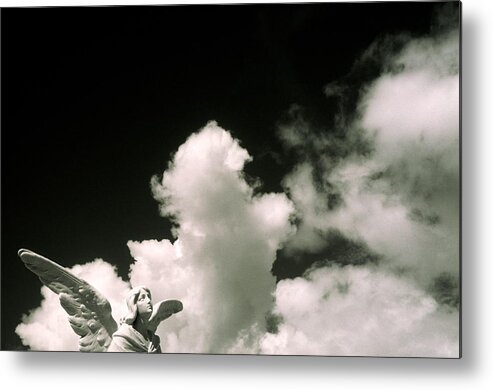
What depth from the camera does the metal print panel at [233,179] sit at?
503 cm

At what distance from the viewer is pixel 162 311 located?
Result: 5.12 meters

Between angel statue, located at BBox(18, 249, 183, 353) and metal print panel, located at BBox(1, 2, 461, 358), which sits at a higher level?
metal print panel, located at BBox(1, 2, 461, 358)

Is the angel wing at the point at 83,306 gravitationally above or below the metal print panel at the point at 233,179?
below

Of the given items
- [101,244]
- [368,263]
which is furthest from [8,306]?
[368,263]

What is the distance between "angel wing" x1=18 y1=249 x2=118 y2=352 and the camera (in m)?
5.14

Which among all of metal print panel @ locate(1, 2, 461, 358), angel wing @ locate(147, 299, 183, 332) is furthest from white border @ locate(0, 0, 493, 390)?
angel wing @ locate(147, 299, 183, 332)

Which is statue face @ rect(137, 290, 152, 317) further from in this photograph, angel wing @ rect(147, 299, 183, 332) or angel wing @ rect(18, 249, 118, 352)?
angel wing @ rect(18, 249, 118, 352)

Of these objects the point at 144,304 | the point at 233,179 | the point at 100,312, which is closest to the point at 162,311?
the point at 144,304

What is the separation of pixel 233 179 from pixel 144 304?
0.70m

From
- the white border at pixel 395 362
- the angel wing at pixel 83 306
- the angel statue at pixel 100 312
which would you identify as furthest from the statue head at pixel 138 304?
the white border at pixel 395 362

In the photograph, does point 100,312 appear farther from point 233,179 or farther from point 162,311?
point 233,179

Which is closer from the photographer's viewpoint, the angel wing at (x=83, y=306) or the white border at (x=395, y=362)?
the white border at (x=395, y=362)

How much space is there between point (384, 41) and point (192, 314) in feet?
4.95

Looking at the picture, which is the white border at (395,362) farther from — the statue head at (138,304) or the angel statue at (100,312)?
the statue head at (138,304)
